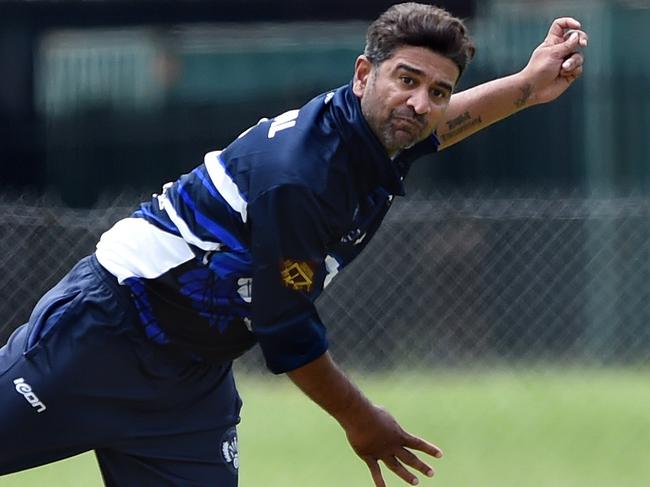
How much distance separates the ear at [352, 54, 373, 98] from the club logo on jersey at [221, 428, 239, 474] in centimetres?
113

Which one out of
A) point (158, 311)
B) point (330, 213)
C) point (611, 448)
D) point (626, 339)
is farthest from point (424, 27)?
point (626, 339)

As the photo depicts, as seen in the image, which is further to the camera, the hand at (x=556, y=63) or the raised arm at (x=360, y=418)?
the hand at (x=556, y=63)

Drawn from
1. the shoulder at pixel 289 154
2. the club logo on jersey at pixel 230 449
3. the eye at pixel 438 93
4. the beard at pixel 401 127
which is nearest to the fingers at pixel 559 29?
the eye at pixel 438 93

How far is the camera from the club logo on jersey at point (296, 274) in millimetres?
4051

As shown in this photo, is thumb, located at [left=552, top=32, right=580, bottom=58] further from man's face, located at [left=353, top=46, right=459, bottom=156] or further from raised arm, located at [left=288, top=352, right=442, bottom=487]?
raised arm, located at [left=288, top=352, right=442, bottom=487]

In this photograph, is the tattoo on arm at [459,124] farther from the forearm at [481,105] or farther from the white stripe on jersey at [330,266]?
the white stripe on jersey at [330,266]

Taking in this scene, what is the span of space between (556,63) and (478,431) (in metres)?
4.43

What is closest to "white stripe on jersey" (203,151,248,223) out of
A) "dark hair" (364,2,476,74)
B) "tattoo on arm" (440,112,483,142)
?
"dark hair" (364,2,476,74)

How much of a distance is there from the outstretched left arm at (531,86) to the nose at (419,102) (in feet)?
2.58

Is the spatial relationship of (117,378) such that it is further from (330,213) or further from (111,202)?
(111,202)

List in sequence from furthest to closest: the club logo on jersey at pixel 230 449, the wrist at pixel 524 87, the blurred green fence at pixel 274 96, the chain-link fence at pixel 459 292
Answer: the blurred green fence at pixel 274 96 < the chain-link fence at pixel 459 292 < the wrist at pixel 524 87 < the club logo on jersey at pixel 230 449

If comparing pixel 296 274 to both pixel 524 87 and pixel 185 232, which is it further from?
pixel 524 87

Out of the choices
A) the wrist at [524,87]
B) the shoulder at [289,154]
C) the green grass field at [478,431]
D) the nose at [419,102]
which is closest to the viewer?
the shoulder at [289,154]

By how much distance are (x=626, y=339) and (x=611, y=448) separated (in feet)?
7.94
